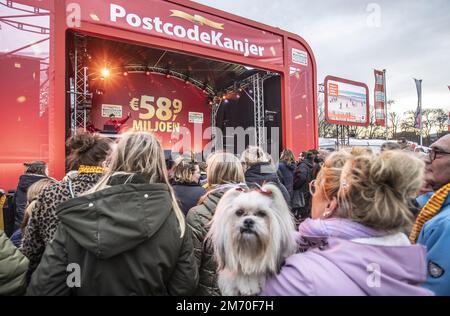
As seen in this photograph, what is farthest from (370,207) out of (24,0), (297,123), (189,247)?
(297,123)

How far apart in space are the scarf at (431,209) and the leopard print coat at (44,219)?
1824mm

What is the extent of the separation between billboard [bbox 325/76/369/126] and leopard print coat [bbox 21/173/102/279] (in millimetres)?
10041

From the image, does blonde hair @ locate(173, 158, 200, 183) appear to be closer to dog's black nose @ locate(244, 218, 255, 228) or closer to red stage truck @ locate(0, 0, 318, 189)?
dog's black nose @ locate(244, 218, 255, 228)

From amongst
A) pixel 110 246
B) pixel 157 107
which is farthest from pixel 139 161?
pixel 157 107

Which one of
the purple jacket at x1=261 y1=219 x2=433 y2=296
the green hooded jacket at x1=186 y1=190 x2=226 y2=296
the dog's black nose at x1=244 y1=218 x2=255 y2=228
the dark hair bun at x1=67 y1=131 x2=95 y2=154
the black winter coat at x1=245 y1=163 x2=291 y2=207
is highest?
the dark hair bun at x1=67 y1=131 x2=95 y2=154

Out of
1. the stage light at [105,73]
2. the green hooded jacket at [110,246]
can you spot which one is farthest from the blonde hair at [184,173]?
the stage light at [105,73]

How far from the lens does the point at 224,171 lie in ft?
7.98

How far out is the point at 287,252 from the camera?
122cm

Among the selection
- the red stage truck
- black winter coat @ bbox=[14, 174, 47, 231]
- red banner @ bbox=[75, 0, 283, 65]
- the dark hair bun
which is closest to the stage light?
the red stage truck

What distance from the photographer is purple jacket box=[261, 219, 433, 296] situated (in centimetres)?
97

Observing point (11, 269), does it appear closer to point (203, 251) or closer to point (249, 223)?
point (203, 251)

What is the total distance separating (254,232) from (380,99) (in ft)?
46.4

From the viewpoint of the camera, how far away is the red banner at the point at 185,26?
18.5 ft
